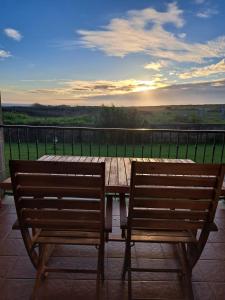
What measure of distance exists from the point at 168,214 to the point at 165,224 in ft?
0.32

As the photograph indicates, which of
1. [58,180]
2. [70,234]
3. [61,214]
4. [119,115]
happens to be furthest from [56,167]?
[119,115]

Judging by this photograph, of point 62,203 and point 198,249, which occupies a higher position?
point 62,203

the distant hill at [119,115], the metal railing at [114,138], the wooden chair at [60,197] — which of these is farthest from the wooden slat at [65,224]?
the distant hill at [119,115]

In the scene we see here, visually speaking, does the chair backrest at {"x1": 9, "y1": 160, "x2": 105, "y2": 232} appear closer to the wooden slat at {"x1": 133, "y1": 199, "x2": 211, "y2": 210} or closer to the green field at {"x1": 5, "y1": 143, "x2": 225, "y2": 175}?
the wooden slat at {"x1": 133, "y1": 199, "x2": 211, "y2": 210}

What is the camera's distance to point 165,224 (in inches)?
61.8

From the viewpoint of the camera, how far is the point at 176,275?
1.93 m

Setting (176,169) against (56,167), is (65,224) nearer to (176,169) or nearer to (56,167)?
(56,167)

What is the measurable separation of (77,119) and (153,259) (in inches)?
253

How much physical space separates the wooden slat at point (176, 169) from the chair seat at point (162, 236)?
56cm

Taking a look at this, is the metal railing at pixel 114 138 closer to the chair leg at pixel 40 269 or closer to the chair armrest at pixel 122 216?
the chair armrest at pixel 122 216

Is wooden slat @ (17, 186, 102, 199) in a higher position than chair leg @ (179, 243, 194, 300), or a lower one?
higher

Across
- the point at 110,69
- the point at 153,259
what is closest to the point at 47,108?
the point at 110,69

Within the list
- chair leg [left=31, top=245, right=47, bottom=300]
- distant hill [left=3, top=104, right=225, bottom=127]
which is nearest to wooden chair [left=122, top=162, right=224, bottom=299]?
chair leg [left=31, top=245, right=47, bottom=300]

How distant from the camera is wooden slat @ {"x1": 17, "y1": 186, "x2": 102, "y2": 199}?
4.59 feet
